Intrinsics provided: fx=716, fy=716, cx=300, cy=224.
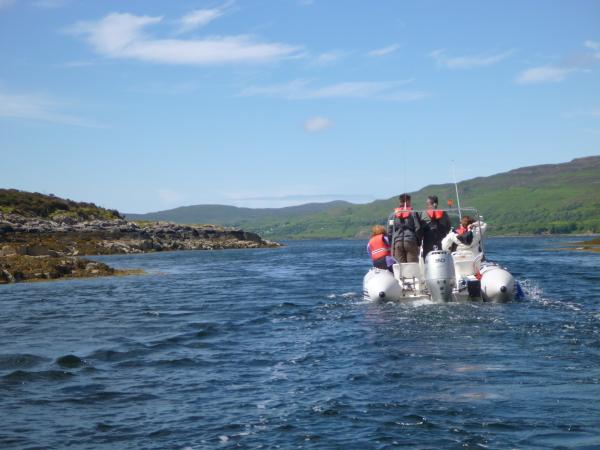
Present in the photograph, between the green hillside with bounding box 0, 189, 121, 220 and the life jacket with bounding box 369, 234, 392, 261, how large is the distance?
3273 inches

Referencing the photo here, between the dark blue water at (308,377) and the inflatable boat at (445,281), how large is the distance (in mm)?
514

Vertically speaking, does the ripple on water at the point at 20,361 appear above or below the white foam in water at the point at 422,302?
above

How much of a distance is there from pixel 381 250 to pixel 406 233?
1001 millimetres

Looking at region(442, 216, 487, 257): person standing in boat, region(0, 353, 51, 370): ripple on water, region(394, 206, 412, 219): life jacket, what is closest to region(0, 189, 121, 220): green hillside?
region(394, 206, 412, 219): life jacket

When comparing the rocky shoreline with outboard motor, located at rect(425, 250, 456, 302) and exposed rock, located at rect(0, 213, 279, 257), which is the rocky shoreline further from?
outboard motor, located at rect(425, 250, 456, 302)

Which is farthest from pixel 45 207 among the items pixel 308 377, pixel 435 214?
pixel 308 377

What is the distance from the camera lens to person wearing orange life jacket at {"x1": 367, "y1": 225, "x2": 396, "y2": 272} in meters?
23.2

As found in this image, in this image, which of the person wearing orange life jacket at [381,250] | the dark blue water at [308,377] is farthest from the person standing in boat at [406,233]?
the dark blue water at [308,377]

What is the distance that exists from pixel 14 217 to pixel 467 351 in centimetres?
8593

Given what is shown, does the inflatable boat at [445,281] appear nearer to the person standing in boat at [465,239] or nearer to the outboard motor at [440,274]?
the outboard motor at [440,274]

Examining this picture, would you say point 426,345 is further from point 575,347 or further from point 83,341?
point 83,341

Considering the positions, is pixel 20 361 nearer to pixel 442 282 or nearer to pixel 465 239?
pixel 442 282

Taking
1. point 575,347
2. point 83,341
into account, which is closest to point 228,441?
point 575,347

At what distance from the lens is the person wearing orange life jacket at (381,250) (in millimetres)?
23250
